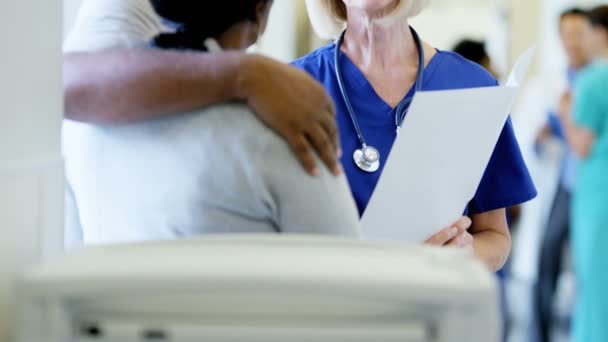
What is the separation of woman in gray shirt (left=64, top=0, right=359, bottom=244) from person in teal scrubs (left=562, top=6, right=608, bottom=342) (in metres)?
2.45

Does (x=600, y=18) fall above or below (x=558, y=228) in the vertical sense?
above

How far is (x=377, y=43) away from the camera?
145cm

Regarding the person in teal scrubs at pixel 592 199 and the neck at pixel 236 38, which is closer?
the neck at pixel 236 38

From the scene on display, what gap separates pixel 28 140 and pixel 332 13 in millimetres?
552

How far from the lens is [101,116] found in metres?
0.97

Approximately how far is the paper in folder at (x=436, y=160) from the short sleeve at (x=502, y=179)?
0.22 meters

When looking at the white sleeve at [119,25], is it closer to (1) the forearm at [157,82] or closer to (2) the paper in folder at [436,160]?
(1) the forearm at [157,82]

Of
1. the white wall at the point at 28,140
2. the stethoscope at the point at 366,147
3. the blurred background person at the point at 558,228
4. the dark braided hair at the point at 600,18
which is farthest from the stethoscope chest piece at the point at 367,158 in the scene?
the dark braided hair at the point at 600,18

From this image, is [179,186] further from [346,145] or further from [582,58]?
[582,58]

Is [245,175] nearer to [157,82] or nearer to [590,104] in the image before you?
[157,82]

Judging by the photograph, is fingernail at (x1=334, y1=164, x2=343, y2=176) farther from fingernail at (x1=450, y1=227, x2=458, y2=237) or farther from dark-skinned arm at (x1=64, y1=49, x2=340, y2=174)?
fingernail at (x1=450, y1=227, x2=458, y2=237)

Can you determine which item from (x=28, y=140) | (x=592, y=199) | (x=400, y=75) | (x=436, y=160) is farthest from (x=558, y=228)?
(x=28, y=140)

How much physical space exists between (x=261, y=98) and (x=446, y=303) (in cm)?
28

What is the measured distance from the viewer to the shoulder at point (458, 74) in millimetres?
1398
